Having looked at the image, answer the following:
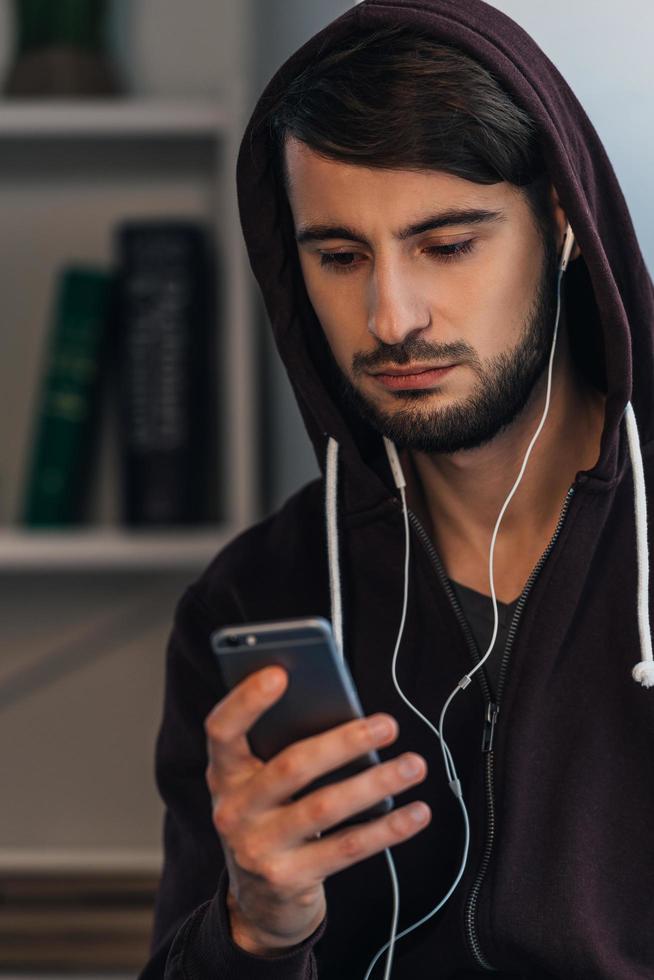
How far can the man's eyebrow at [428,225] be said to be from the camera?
1.00 meters

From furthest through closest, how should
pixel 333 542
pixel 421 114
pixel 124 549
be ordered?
1. pixel 124 549
2. pixel 333 542
3. pixel 421 114

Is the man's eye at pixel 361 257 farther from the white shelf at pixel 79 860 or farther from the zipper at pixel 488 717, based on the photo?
the white shelf at pixel 79 860

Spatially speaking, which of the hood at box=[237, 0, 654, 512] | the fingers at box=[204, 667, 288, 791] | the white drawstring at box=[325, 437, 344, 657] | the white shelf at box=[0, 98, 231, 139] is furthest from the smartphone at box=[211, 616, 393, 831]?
the white shelf at box=[0, 98, 231, 139]

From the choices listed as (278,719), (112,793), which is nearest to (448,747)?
(278,719)

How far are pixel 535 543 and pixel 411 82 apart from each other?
0.39 m

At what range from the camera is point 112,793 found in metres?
1.82

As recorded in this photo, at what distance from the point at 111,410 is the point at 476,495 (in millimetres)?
691

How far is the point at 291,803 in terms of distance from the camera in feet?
2.68

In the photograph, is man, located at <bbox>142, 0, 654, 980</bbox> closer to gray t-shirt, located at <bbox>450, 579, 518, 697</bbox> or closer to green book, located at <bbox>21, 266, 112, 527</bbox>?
gray t-shirt, located at <bbox>450, 579, 518, 697</bbox>

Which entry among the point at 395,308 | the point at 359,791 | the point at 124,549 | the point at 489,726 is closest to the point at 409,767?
the point at 359,791

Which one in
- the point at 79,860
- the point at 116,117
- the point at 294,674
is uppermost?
the point at 116,117

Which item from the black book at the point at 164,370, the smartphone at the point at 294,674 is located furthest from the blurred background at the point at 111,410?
the smartphone at the point at 294,674

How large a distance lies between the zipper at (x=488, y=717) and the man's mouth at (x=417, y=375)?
137 millimetres

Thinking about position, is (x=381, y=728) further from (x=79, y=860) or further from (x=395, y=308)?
(x=79, y=860)
